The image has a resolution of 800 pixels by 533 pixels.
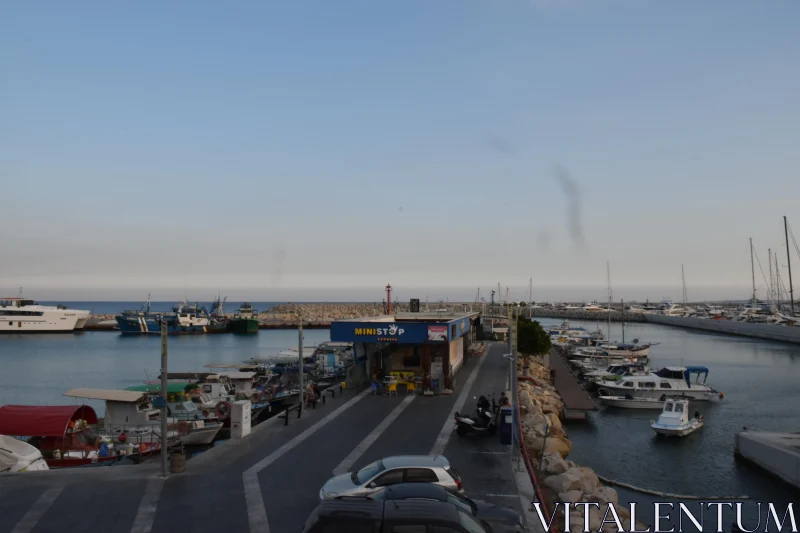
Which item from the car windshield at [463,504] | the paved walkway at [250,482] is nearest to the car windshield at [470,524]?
the car windshield at [463,504]

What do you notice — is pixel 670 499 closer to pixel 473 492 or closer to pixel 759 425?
pixel 473 492

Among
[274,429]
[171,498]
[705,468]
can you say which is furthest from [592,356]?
[171,498]

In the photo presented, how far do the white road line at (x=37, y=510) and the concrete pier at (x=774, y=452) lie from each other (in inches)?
1040

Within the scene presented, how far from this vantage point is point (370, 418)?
24.2m

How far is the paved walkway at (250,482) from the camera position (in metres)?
13.1

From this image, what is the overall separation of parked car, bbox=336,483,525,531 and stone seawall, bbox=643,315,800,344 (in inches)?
4110

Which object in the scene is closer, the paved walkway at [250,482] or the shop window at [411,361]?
the paved walkway at [250,482]

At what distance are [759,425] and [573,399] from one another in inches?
440

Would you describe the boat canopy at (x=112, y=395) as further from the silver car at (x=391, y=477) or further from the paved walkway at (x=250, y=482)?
the silver car at (x=391, y=477)

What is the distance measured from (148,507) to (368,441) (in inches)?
312

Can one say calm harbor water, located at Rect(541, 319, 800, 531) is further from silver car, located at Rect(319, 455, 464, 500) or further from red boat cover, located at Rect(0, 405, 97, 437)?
red boat cover, located at Rect(0, 405, 97, 437)

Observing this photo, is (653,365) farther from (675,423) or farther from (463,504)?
(463,504)

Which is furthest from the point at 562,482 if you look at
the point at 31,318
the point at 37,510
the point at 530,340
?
the point at 31,318

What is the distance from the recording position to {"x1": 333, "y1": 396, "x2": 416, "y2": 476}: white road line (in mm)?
17172
